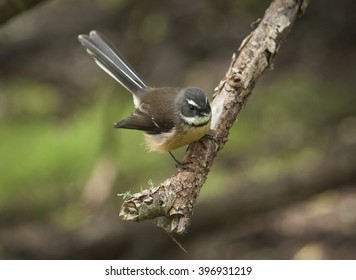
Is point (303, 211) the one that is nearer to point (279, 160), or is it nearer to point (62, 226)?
point (279, 160)

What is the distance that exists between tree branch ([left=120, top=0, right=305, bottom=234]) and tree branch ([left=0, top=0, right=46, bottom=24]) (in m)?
1.60

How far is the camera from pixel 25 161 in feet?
27.3

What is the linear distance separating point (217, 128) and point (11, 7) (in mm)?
1808

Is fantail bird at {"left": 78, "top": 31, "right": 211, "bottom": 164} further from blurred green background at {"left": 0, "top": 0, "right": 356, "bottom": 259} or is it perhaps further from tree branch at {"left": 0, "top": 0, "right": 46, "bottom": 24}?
blurred green background at {"left": 0, "top": 0, "right": 356, "bottom": 259}

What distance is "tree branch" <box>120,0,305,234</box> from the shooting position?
3.40 metres

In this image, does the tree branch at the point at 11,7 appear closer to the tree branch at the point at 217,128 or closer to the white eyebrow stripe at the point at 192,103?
the white eyebrow stripe at the point at 192,103

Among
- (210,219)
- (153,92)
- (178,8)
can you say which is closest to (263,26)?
(153,92)

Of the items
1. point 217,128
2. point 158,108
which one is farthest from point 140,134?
point 217,128

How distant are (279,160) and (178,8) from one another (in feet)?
12.1

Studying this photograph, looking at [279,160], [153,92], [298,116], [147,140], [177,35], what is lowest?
[147,140]

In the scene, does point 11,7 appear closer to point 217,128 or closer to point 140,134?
point 217,128

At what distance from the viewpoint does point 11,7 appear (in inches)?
186

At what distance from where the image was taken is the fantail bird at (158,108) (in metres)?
4.64

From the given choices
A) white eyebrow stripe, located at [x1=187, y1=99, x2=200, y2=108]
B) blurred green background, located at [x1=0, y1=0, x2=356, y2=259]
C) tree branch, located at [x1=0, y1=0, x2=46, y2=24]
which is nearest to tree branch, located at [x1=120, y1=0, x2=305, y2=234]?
white eyebrow stripe, located at [x1=187, y1=99, x2=200, y2=108]
